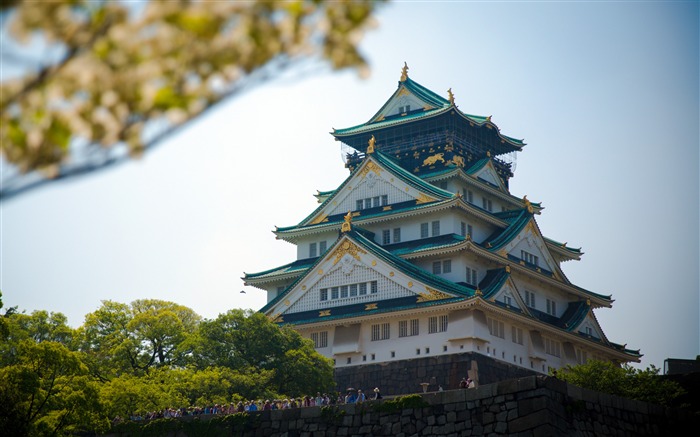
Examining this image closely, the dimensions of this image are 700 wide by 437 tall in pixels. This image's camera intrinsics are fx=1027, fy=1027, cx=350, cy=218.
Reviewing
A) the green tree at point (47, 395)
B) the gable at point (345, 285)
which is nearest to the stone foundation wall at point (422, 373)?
the gable at point (345, 285)

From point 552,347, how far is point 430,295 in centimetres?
1128

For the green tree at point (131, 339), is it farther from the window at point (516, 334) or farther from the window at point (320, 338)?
the window at point (516, 334)

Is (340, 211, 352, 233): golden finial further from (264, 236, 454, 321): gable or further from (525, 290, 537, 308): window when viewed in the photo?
(525, 290, 537, 308): window

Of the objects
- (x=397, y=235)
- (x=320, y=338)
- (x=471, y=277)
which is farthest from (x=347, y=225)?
(x=471, y=277)

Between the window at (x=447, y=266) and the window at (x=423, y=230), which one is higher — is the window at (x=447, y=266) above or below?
below

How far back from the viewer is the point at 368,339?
55.6 m

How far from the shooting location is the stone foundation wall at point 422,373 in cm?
5188

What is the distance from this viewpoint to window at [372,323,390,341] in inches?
2174

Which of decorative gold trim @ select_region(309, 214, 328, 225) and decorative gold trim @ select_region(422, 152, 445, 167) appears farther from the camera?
decorative gold trim @ select_region(422, 152, 445, 167)

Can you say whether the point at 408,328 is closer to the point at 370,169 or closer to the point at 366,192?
the point at 366,192

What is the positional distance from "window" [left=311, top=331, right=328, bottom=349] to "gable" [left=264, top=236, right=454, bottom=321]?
1.18m

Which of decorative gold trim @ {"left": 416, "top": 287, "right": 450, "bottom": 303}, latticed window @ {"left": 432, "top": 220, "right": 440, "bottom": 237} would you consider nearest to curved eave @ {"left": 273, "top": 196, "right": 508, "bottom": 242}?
latticed window @ {"left": 432, "top": 220, "right": 440, "bottom": 237}

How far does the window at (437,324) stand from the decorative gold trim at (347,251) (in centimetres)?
564

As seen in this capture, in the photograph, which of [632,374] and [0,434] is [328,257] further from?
[0,434]
